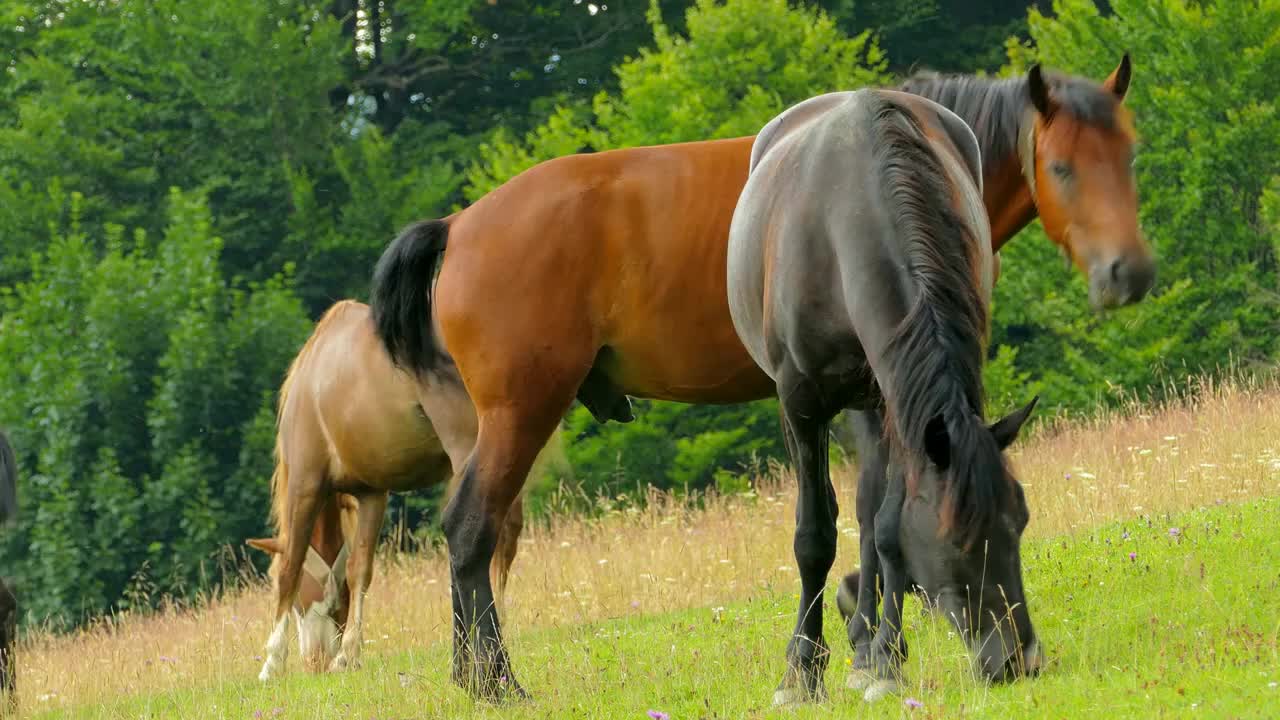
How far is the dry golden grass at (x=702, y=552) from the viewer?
10266 millimetres

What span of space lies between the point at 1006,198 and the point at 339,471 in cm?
498

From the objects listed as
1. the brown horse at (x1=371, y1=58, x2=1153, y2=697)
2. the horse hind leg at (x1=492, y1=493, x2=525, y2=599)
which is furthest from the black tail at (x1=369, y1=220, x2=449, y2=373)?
the horse hind leg at (x1=492, y1=493, x2=525, y2=599)

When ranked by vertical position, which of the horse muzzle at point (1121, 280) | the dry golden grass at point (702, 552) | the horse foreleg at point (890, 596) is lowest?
the dry golden grass at point (702, 552)

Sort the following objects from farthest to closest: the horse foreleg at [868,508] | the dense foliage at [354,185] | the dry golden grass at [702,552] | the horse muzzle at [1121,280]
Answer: the dense foliage at [354,185] < the dry golden grass at [702,552] < the horse muzzle at [1121,280] < the horse foreleg at [868,508]

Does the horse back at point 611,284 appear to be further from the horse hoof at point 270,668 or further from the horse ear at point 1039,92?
the horse hoof at point 270,668

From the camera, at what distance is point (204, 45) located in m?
33.6

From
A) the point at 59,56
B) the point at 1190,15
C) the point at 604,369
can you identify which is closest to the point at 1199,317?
the point at 1190,15

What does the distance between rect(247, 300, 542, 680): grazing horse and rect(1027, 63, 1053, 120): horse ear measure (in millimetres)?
4407

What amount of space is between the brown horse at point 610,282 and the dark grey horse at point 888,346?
1.77 ft

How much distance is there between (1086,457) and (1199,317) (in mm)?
9811

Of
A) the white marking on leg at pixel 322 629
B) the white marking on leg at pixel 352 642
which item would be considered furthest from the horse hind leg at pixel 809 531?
the white marking on leg at pixel 322 629

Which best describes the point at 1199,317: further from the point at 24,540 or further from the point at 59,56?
the point at 59,56

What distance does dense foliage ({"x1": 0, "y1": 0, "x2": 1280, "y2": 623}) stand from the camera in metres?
22.6

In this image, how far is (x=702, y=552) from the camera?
11.9 metres
